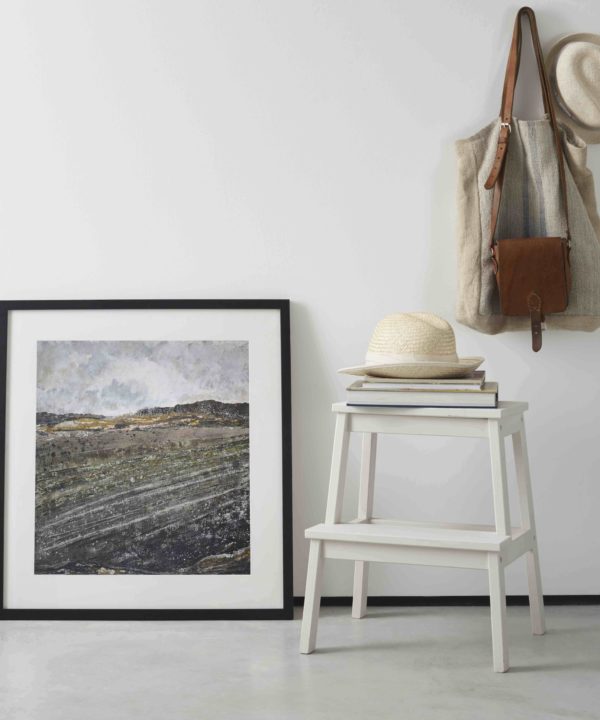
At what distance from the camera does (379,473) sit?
8.06ft

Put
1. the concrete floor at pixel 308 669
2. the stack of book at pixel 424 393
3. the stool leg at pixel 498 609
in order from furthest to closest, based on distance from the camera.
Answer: the stack of book at pixel 424 393
the stool leg at pixel 498 609
the concrete floor at pixel 308 669

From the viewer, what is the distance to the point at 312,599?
202 cm

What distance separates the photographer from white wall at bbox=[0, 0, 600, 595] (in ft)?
8.00

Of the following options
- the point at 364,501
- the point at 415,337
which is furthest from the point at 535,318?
the point at 364,501

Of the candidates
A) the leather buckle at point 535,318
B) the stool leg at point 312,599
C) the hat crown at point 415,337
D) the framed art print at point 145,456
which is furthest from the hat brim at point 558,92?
the stool leg at point 312,599

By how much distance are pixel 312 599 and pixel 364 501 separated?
0.36 meters

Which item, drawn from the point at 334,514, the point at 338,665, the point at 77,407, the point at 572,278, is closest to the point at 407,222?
the point at 572,278

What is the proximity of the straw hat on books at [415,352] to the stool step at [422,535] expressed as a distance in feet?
1.17

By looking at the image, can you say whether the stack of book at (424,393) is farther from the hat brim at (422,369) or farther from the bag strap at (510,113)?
the bag strap at (510,113)

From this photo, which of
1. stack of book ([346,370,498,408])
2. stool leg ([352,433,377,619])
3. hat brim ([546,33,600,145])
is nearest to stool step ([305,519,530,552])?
stool leg ([352,433,377,619])

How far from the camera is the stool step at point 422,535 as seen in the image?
6.22 ft

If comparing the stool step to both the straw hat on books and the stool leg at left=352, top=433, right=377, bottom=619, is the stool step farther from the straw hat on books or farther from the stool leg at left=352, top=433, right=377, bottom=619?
the straw hat on books

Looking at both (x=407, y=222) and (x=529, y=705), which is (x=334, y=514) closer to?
(x=529, y=705)

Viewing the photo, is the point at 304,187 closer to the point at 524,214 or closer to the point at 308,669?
the point at 524,214
